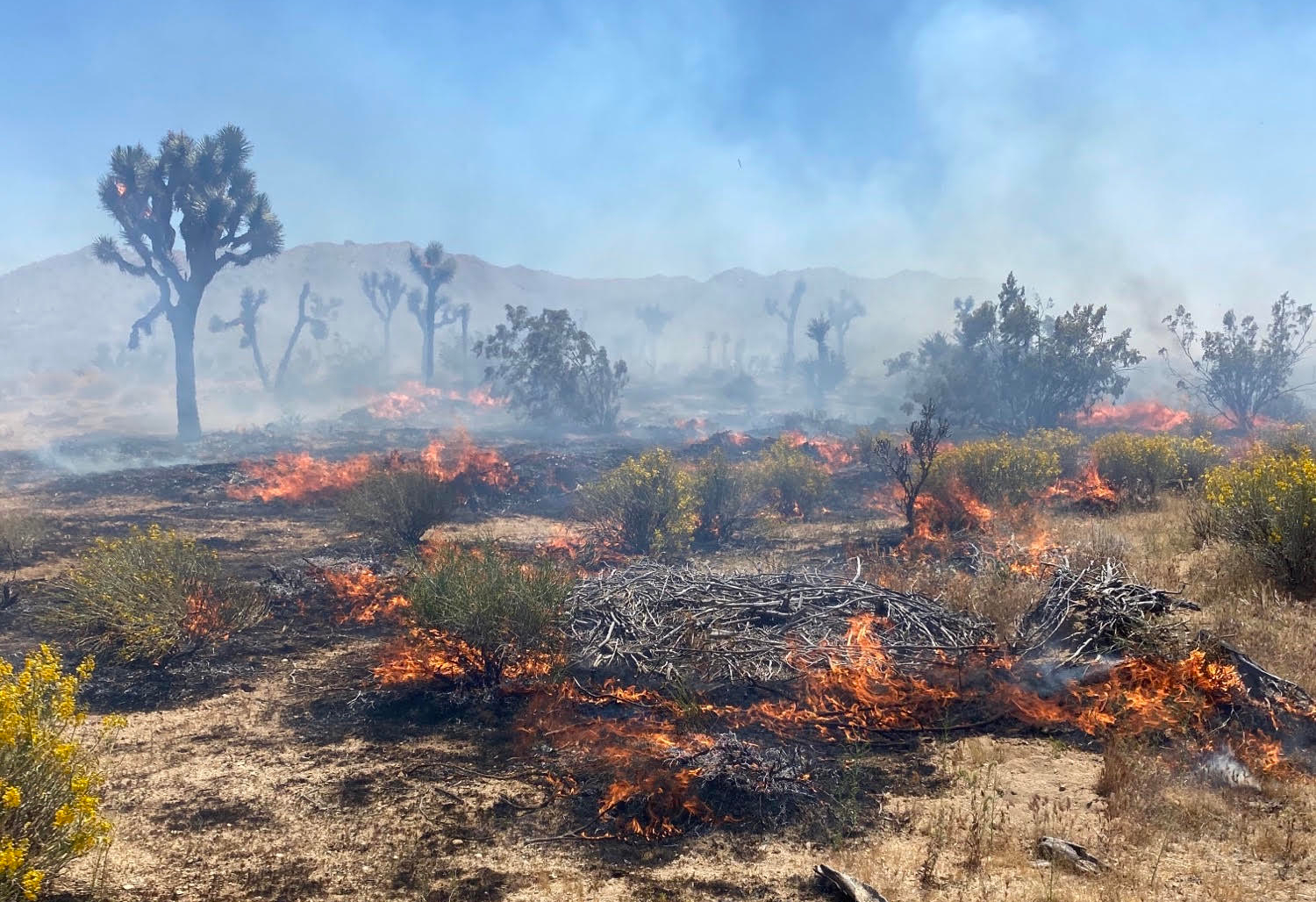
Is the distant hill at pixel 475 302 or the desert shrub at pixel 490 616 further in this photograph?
the distant hill at pixel 475 302

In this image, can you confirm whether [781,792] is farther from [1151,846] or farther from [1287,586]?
[1287,586]

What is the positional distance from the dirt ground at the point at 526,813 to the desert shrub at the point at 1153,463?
22.9 feet

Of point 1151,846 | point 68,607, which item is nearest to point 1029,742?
point 1151,846

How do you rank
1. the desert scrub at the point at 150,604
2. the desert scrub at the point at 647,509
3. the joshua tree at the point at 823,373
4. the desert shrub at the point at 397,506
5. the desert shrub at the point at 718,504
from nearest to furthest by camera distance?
the desert scrub at the point at 150,604 → the desert shrub at the point at 397,506 → the desert scrub at the point at 647,509 → the desert shrub at the point at 718,504 → the joshua tree at the point at 823,373

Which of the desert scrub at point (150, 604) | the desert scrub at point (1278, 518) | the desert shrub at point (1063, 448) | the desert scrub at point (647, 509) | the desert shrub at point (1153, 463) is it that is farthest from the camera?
the desert shrub at point (1063, 448)

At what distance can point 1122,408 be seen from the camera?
108 ft

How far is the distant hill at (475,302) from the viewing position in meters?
83.1

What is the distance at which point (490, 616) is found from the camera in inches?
259

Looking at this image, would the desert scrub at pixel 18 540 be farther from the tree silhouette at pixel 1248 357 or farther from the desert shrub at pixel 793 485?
the tree silhouette at pixel 1248 357

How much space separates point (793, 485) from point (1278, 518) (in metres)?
10.4

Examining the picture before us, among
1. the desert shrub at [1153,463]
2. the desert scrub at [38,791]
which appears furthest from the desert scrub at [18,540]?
the desert shrub at [1153,463]

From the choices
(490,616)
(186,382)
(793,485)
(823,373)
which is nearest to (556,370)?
(186,382)

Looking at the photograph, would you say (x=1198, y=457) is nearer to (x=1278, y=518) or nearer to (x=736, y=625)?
(x=1278, y=518)

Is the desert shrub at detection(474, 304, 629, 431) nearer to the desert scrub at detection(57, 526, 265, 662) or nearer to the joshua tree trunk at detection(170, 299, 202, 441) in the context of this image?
the joshua tree trunk at detection(170, 299, 202, 441)
